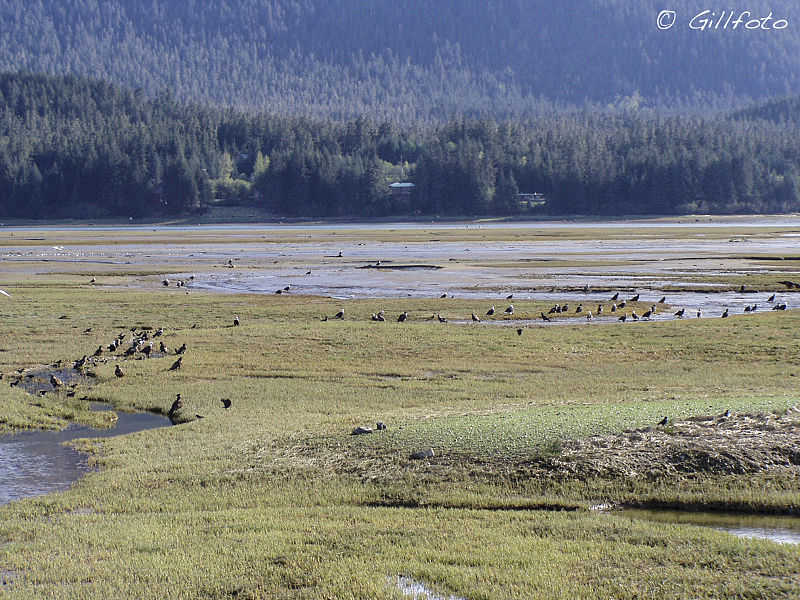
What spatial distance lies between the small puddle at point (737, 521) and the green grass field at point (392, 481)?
11.4 inches

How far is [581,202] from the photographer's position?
6560 inches

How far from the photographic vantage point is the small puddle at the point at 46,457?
52.6 ft

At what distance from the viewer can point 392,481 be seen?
15.2 metres

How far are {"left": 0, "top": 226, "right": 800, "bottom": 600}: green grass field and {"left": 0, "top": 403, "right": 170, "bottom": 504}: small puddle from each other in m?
0.50

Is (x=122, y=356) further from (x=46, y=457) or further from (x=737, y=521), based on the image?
(x=737, y=521)

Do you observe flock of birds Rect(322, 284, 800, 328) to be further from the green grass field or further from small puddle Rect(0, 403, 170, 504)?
small puddle Rect(0, 403, 170, 504)

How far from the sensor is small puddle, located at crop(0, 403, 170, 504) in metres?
16.0

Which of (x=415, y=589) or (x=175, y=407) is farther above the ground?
(x=415, y=589)

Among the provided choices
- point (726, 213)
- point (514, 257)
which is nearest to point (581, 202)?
point (726, 213)

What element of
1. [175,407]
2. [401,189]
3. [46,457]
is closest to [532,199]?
[401,189]

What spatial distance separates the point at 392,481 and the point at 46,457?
733 cm

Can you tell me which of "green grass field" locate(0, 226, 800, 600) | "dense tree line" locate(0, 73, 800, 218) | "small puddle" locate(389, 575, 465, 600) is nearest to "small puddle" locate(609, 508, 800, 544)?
"green grass field" locate(0, 226, 800, 600)

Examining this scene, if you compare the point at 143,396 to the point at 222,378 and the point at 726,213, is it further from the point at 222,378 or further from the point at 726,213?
the point at 726,213

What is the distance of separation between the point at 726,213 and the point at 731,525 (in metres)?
162
